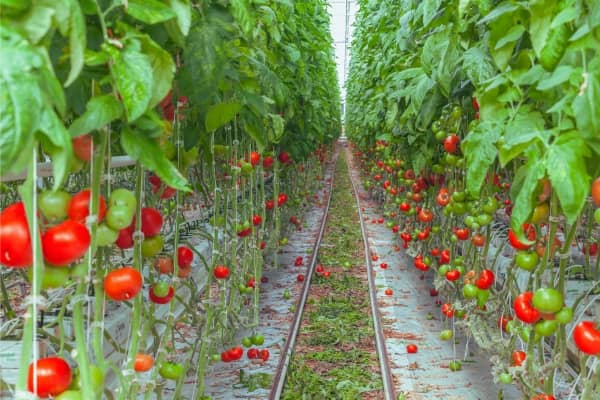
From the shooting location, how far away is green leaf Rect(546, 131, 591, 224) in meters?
1.25

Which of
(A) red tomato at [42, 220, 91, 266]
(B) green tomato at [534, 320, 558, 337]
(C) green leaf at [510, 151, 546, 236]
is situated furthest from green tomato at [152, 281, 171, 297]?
(B) green tomato at [534, 320, 558, 337]

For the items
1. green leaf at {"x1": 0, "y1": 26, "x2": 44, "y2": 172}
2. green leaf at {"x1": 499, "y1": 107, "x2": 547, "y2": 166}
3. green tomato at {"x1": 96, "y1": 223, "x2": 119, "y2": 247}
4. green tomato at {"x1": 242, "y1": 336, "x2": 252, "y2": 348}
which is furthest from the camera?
green tomato at {"x1": 242, "y1": 336, "x2": 252, "y2": 348}

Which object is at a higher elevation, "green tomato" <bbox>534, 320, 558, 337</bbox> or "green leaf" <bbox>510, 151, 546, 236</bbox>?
"green leaf" <bbox>510, 151, 546, 236</bbox>

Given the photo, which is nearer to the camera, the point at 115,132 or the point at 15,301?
the point at 115,132

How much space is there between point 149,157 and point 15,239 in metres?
0.27

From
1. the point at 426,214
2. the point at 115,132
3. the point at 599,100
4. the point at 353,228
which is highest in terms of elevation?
the point at 599,100

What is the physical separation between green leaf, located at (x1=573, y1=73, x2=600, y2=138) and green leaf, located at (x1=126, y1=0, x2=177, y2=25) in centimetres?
82

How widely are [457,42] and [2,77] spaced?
1.87 m

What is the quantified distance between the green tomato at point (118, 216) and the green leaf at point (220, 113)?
63 cm

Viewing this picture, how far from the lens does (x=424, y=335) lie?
4348 mm

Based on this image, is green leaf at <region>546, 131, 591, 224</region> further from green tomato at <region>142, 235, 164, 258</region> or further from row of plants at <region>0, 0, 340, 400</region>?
green tomato at <region>142, 235, 164, 258</region>

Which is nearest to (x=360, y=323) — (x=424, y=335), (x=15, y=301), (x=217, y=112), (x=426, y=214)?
(x=424, y=335)

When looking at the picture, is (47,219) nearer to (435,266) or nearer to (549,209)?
(549,209)

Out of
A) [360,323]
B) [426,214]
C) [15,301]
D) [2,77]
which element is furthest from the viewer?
[360,323]
